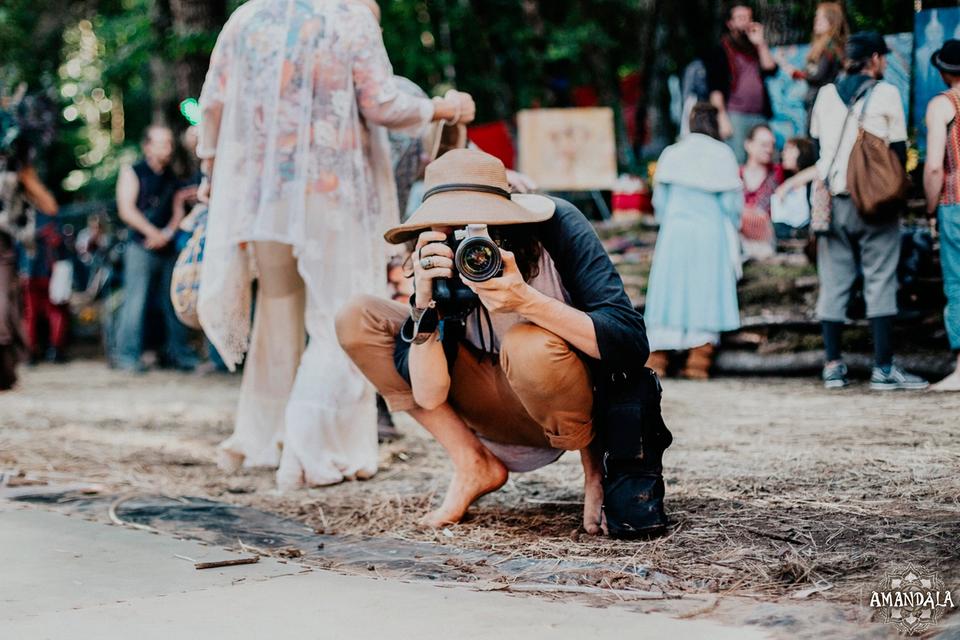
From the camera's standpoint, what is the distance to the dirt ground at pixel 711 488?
2.86 meters

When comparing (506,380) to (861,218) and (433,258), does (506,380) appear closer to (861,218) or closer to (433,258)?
(433,258)

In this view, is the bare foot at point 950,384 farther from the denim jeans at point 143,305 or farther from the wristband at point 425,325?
the denim jeans at point 143,305

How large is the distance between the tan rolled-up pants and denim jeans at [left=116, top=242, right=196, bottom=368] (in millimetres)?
7256

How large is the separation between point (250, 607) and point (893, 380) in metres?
5.13

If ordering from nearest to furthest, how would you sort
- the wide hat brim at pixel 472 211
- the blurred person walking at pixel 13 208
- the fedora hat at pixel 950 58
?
the wide hat brim at pixel 472 211 → the fedora hat at pixel 950 58 → the blurred person walking at pixel 13 208

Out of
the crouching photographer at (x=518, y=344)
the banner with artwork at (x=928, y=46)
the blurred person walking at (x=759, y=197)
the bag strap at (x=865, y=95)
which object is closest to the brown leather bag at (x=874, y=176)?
the bag strap at (x=865, y=95)

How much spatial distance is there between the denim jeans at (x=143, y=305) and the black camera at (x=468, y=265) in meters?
7.81

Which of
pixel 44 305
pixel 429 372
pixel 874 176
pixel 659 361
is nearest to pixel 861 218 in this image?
pixel 874 176

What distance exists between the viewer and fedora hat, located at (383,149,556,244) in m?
3.12

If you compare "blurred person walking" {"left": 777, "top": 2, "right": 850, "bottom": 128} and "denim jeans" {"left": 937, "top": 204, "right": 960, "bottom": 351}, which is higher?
"blurred person walking" {"left": 777, "top": 2, "right": 850, "bottom": 128}

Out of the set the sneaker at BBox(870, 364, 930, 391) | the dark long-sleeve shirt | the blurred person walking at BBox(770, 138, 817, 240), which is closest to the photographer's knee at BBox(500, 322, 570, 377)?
the dark long-sleeve shirt

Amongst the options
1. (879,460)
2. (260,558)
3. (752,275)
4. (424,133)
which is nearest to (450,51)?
(752,275)

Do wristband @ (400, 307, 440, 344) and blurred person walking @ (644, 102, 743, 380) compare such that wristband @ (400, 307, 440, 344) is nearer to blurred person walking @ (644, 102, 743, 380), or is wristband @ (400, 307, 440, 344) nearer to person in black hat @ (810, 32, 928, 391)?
person in black hat @ (810, 32, 928, 391)

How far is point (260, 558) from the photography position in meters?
3.20
